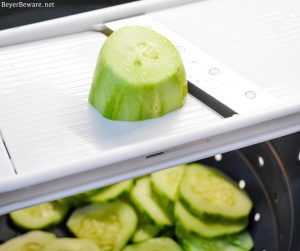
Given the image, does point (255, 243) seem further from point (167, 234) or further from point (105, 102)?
point (105, 102)

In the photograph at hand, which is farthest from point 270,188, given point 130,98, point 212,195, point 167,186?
point 130,98

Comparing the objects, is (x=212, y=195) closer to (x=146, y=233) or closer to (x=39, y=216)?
(x=146, y=233)

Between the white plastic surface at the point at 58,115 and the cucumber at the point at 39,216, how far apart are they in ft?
1.71

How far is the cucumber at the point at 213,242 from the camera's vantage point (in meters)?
1.13

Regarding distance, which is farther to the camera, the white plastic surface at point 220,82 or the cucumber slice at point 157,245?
the cucumber slice at point 157,245

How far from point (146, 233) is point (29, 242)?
0.84ft

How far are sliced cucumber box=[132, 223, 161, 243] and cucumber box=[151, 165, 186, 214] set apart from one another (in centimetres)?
5

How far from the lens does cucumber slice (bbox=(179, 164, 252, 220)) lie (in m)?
1.10

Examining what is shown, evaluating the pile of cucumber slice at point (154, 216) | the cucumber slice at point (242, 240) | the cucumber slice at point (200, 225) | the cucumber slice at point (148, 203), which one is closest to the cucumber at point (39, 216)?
the pile of cucumber slice at point (154, 216)

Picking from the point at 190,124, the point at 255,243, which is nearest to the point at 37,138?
the point at 190,124

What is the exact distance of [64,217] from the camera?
120 cm

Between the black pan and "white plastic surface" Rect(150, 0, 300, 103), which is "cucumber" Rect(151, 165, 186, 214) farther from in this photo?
"white plastic surface" Rect(150, 0, 300, 103)

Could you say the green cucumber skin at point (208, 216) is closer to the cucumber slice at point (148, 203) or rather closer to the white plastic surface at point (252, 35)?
the cucumber slice at point (148, 203)

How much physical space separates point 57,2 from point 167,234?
0.60m
